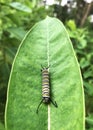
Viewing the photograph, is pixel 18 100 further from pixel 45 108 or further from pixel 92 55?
pixel 92 55

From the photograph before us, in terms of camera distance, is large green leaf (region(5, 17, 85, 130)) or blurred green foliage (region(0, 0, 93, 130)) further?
blurred green foliage (region(0, 0, 93, 130))

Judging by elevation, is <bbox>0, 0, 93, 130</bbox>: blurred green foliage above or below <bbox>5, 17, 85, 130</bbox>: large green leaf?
above

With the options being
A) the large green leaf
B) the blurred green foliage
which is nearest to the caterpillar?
the large green leaf

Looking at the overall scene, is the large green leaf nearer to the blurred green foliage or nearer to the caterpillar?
the caterpillar

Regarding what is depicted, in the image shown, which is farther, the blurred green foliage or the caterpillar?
the blurred green foliage

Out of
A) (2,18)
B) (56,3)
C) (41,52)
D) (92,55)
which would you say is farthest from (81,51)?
(41,52)

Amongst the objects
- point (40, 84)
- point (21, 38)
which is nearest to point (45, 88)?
point (40, 84)

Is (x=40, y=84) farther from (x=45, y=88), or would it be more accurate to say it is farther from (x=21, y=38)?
(x=21, y=38)

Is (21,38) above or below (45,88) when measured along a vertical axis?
above
